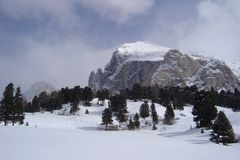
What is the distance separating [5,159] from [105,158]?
6.62 metres

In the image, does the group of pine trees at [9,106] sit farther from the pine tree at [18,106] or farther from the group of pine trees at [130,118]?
the group of pine trees at [130,118]

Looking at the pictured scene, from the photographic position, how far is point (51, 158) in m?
20.8

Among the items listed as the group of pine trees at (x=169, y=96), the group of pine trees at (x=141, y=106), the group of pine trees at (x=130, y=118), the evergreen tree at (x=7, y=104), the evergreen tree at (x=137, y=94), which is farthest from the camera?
the evergreen tree at (x=137, y=94)

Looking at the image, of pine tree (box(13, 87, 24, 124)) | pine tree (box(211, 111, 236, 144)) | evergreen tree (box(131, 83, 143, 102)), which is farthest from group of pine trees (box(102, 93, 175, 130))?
pine tree (box(211, 111, 236, 144))

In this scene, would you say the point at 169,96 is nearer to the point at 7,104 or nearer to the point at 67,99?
the point at 67,99

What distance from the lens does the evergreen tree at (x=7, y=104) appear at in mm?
77688

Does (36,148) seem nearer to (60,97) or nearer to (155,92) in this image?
(60,97)

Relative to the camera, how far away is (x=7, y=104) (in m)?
78.5

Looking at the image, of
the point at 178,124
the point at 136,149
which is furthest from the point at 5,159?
the point at 178,124

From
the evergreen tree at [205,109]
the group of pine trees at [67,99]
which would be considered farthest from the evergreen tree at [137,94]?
the evergreen tree at [205,109]

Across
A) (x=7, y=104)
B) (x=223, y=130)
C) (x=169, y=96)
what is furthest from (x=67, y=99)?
(x=223, y=130)

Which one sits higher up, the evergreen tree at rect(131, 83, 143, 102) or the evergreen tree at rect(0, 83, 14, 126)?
the evergreen tree at rect(131, 83, 143, 102)

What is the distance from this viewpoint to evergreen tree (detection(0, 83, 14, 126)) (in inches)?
3059

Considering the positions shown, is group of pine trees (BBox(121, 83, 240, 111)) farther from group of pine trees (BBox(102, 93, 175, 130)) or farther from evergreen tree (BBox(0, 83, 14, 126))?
evergreen tree (BBox(0, 83, 14, 126))
